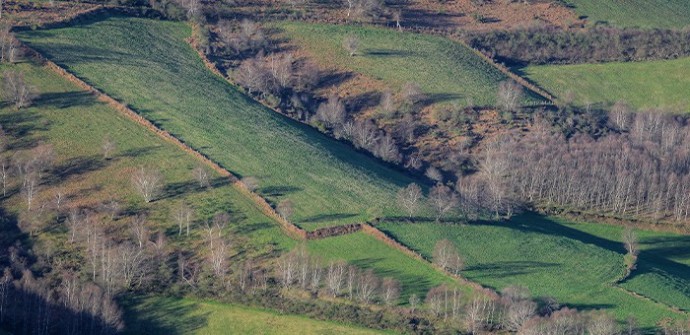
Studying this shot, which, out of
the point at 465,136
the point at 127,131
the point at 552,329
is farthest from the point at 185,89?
the point at 552,329

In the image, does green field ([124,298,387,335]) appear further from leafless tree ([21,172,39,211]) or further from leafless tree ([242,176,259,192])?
leafless tree ([242,176,259,192])

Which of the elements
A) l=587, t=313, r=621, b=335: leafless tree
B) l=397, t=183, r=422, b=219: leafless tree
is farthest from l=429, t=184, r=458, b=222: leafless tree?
l=587, t=313, r=621, b=335: leafless tree

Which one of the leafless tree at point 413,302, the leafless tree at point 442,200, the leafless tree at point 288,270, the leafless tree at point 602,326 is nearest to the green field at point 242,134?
the leafless tree at point 442,200

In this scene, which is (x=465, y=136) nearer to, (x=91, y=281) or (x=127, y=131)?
(x=127, y=131)

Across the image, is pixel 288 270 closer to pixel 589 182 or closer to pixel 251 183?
pixel 251 183

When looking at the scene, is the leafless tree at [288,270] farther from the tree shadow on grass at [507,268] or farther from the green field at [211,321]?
the tree shadow on grass at [507,268]

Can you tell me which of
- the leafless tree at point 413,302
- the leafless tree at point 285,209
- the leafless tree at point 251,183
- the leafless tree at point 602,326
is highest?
the leafless tree at point 251,183
